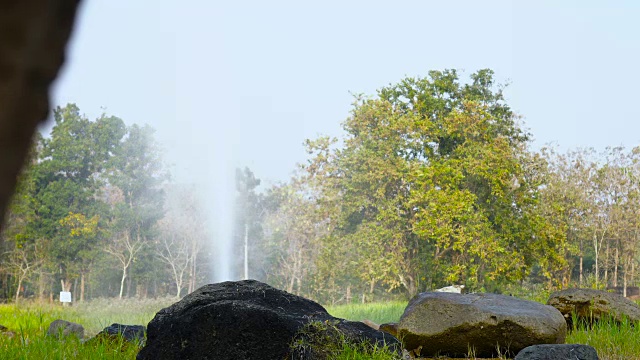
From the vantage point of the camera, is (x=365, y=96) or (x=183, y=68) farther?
(x=183, y=68)

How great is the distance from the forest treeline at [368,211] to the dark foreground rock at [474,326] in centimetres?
722

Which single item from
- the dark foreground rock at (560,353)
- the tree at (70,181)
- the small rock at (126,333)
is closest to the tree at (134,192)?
the tree at (70,181)

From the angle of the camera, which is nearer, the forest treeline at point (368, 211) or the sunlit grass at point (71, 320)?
the sunlit grass at point (71, 320)

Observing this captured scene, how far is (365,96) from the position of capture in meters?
16.3

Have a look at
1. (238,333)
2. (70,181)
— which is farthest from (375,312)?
(70,181)

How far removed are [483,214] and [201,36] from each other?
51.6ft

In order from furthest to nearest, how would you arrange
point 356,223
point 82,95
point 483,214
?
point 82,95 < point 356,223 < point 483,214

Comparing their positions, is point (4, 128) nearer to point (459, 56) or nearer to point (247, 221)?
point (459, 56)

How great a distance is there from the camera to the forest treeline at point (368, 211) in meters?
14.7

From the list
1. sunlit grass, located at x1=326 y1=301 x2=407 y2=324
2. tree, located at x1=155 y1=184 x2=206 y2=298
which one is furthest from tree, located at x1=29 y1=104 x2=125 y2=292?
sunlit grass, located at x1=326 y1=301 x2=407 y2=324

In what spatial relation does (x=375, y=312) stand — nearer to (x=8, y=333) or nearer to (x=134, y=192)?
(x=8, y=333)

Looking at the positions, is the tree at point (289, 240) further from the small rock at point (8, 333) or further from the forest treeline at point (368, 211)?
the small rock at point (8, 333)

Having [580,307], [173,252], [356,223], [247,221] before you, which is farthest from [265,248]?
[580,307]

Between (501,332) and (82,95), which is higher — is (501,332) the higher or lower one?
the lower one
